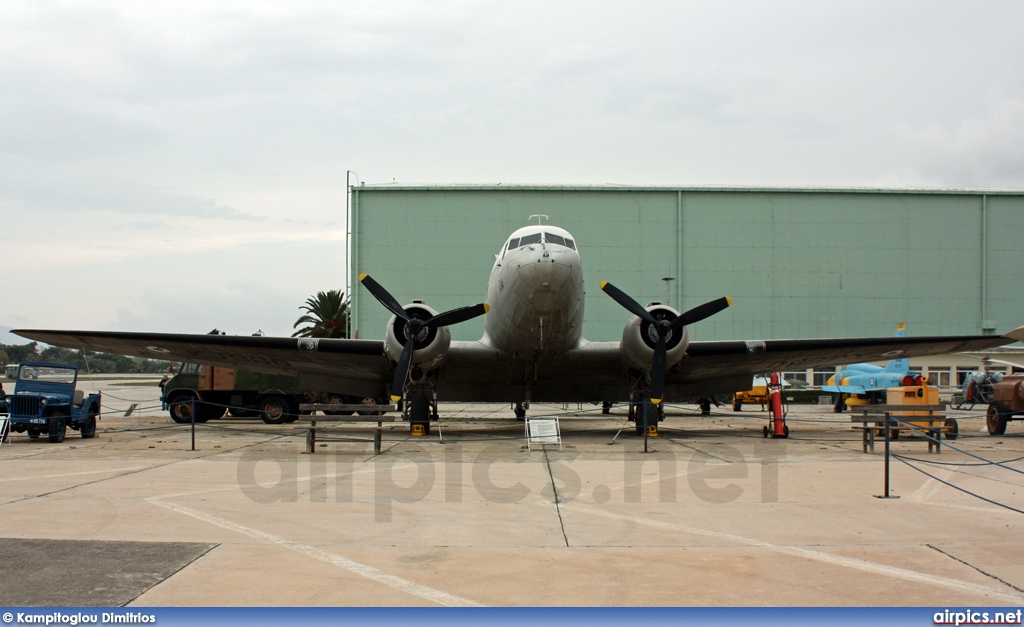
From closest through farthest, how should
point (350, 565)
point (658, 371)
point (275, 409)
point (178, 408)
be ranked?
1. point (350, 565)
2. point (658, 371)
3. point (178, 408)
4. point (275, 409)

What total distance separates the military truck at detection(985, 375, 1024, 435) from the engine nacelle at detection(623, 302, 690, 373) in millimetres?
8481

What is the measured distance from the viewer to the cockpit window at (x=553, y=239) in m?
17.0

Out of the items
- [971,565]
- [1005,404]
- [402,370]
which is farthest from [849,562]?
[1005,404]

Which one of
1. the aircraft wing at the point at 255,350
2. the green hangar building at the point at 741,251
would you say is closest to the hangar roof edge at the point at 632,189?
the green hangar building at the point at 741,251

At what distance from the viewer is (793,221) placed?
47.4 m

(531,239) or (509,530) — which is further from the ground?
(531,239)

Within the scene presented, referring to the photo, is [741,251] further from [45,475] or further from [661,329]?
[45,475]

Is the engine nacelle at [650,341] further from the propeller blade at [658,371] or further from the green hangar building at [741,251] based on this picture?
the green hangar building at [741,251]

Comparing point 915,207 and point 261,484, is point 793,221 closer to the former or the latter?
point 915,207

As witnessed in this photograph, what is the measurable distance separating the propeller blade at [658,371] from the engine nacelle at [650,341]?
31cm

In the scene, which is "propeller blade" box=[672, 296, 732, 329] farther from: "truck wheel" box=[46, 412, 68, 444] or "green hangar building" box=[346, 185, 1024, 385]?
"green hangar building" box=[346, 185, 1024, 385]

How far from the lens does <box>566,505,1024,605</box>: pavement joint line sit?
5.00 m

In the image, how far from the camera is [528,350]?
18.5 meters

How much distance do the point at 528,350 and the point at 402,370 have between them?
10.2 ft
